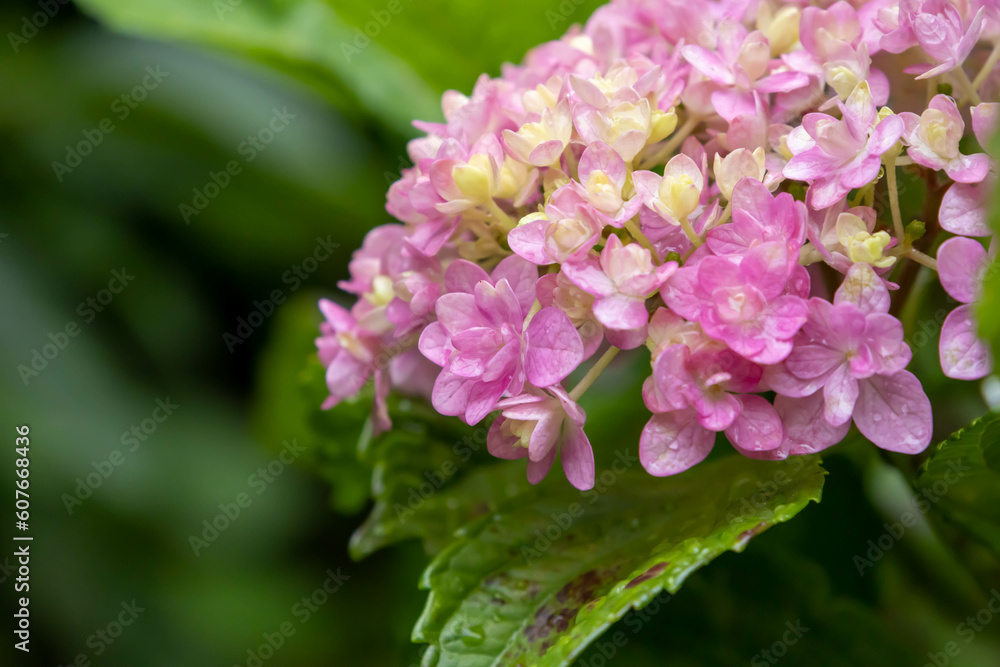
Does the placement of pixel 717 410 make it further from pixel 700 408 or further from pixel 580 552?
pixel 580 552

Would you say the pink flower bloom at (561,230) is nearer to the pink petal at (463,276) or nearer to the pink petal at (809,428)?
the pink petal at (463,276)

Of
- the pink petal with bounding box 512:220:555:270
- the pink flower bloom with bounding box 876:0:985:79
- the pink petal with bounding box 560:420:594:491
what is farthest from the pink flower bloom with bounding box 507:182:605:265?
the pink flower bloom with bounding box 876:0:985:79

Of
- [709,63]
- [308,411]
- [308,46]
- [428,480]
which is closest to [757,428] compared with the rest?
[709,63]

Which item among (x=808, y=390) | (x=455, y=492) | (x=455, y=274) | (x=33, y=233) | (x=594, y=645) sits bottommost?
(x=594, y=645)

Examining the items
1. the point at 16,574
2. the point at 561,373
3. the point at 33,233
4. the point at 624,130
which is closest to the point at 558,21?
the point at 624,130

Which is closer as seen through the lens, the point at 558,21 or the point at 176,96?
the point at 558,21

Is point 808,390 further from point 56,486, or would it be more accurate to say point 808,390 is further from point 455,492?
point 56,486

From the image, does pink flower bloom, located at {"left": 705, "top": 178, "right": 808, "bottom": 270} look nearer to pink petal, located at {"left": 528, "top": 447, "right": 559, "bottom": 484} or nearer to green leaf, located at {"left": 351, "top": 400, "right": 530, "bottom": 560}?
pink petal, located at {"left": 528, "top": 447, "right": 559, "bottom": 484}
